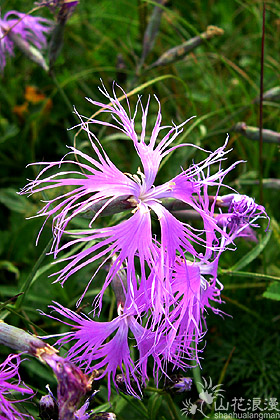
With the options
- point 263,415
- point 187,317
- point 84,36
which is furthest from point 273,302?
point 84,36

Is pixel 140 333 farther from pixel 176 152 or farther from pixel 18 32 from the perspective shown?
pixel 18 32

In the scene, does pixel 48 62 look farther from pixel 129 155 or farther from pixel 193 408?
pixel 193 408

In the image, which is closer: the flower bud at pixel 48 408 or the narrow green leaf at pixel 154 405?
the flower bud at pixel 48 408

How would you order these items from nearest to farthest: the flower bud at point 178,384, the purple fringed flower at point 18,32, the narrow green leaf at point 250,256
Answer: the flower bud at point 178,384
the narrow green leaf at point 250,256
the purple fringed flower at point 18,32

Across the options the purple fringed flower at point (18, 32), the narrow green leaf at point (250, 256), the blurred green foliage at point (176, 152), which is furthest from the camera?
the purple fringed flower at point (18, 32)

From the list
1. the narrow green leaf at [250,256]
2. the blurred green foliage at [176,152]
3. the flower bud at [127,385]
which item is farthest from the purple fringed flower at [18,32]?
the flower bud at [127,385]
